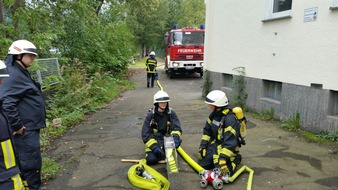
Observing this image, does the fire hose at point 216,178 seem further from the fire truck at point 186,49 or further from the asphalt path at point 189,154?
the fire truck at point 186,49

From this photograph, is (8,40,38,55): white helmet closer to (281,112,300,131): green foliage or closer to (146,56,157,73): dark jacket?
(281,112,300,131): green foliage

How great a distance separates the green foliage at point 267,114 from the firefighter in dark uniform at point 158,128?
3.32 metres

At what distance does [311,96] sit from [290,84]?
2.32 feet

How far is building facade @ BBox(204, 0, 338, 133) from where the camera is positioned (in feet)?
17.9

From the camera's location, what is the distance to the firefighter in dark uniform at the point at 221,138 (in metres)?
3.83

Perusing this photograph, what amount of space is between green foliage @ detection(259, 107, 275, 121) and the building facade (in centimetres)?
9

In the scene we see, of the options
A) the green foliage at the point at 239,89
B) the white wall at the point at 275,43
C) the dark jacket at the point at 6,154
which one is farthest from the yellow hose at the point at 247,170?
the green foliage at the point at 239,89

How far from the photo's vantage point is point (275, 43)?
6906mm

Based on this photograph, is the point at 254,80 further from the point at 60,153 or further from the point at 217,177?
the point at 60,153

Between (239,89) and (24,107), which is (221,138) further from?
(239,89)

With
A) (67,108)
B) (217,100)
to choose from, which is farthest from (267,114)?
(67,108)

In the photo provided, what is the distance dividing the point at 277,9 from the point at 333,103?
9.35ft

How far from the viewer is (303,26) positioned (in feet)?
19.7

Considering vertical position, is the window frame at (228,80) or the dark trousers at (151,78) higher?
the window frame at (228,80)
